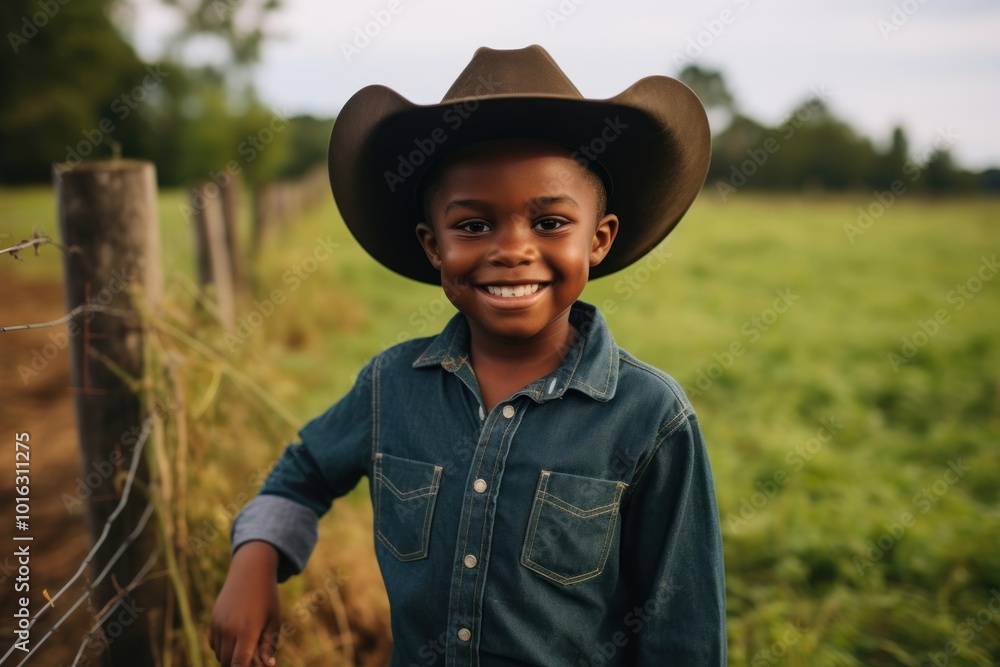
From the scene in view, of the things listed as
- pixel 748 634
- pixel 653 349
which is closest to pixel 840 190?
pixel 653 349

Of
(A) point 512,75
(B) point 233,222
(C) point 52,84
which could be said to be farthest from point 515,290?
(C) point 52,84

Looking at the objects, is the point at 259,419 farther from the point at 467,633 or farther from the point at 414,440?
the point at 467,633

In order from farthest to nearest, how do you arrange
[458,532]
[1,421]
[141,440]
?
[1,421]
[141,440]
[458,532]

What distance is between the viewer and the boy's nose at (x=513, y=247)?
4.81 ft

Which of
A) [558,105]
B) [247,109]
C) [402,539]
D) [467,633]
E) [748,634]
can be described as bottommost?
[748,634]

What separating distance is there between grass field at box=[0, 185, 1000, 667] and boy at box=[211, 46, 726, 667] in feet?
3.69

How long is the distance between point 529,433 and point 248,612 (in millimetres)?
785

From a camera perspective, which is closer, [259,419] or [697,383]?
[259,419]

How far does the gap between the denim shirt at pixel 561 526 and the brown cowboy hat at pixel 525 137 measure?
387mm

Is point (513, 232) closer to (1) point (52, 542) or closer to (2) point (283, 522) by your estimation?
(2) point (283, 522)

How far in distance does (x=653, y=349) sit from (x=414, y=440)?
552cm

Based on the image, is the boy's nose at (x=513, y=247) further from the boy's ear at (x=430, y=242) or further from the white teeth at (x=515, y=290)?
the boy's ear at (x=430, y=242)

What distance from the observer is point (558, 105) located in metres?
1.44

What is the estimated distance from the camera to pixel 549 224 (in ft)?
4.99
